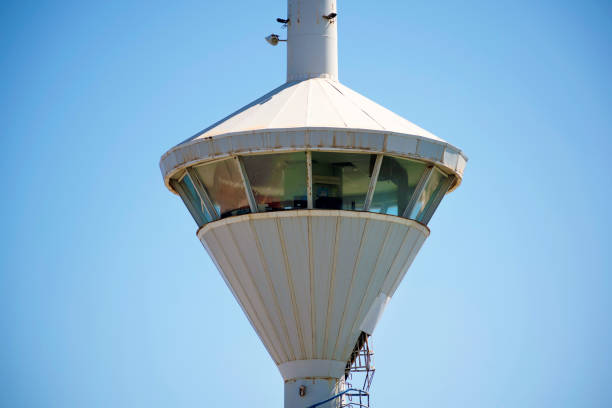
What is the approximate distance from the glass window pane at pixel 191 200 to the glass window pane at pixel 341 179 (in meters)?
3.07

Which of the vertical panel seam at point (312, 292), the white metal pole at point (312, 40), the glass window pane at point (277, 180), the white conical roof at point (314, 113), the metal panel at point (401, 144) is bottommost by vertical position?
the vertical panel seam at point (312, 292)

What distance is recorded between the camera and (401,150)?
2373cm

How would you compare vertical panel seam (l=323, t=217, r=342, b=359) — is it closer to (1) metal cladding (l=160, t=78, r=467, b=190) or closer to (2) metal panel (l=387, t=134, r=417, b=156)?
(1) metal cladding (l=160, t=78, r=467, b=190)

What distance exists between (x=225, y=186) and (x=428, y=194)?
199 inches

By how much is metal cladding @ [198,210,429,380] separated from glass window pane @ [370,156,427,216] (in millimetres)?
301

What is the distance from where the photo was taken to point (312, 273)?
24000 mm

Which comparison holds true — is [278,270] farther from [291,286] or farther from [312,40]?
[312,40]

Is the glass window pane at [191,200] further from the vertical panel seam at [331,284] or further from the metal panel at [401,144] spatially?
the metal panel at [401,144]

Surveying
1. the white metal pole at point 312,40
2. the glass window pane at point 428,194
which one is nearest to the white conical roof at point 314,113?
the white metal pole at point 312,40

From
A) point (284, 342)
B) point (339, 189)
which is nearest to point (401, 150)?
point (339, 189)

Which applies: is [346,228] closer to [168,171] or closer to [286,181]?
[286,181]

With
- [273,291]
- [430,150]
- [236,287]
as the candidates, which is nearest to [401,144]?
[430,150]

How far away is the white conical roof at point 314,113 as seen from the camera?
23.8 m

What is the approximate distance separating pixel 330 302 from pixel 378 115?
4852 millimetres
